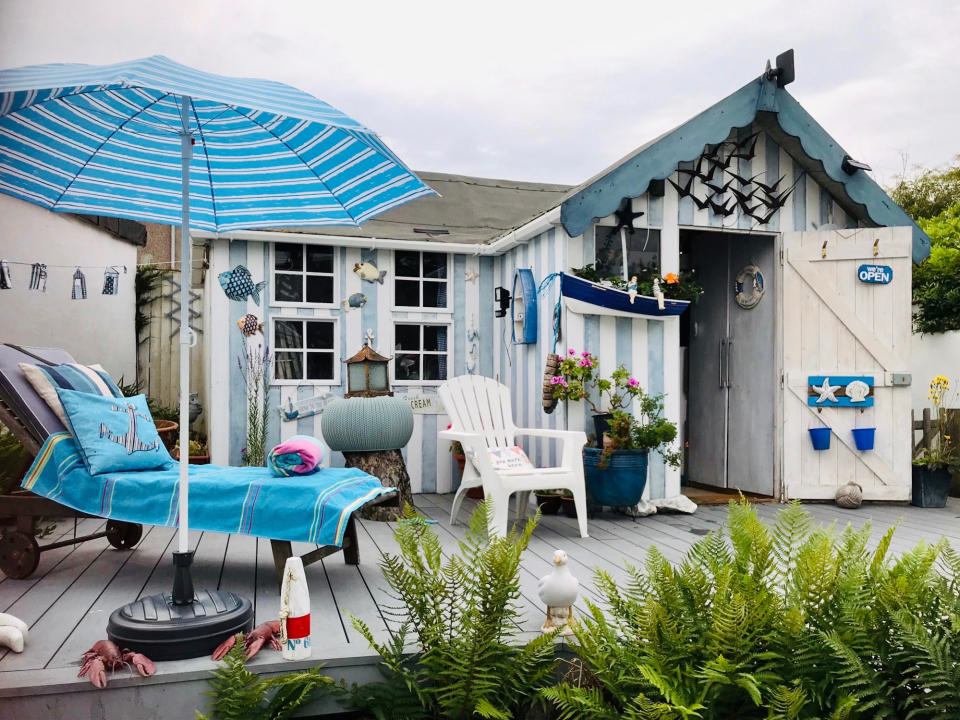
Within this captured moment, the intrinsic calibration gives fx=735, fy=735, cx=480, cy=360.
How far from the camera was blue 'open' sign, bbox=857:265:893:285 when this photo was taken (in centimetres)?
548

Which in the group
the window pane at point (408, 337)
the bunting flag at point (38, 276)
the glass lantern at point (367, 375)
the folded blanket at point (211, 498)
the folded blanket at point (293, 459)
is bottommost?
the folded blanket at point (211, 498)

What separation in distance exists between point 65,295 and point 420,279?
2.66 m

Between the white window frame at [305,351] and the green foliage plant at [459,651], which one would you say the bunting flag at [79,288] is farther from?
the green foliage plant at [459,651]

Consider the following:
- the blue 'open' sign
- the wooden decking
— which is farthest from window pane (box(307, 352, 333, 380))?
the blue 'open' sign

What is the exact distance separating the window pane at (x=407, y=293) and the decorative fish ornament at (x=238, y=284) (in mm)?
1113

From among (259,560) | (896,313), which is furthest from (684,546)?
(896,313)

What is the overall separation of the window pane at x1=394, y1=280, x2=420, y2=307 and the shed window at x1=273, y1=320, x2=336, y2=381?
57 centimetres

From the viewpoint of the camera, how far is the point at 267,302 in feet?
18.8

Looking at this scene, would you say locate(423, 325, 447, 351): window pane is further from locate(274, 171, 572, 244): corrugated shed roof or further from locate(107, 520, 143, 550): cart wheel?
locate(107, 520, 143, 550): cart wheel

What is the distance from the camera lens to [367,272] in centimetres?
591

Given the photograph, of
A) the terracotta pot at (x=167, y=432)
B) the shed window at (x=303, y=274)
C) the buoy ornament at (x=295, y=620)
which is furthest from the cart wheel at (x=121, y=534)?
the shed window at (x=303, y=274)

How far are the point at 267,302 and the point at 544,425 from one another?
235cm

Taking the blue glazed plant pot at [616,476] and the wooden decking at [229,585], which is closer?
the wooden decking at [229,585]

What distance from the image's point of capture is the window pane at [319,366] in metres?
5.83
